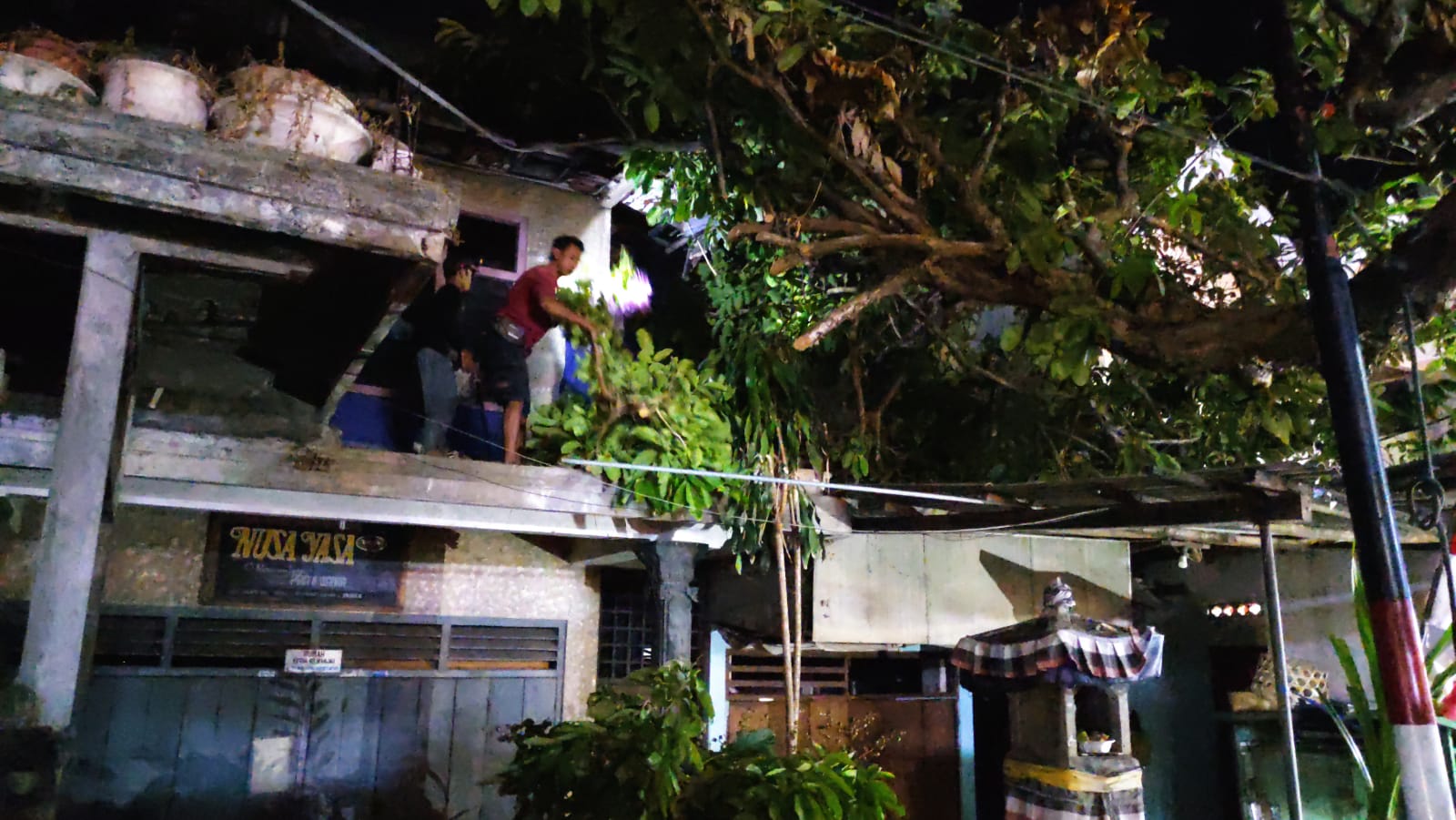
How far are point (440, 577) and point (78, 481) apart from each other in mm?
4738

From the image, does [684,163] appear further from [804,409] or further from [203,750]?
[203,750]

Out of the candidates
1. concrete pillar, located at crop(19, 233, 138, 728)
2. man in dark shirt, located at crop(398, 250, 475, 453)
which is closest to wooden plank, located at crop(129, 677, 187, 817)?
man in dark shirt, located at crop(398, 250, 475, 453)

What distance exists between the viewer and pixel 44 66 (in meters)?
3.49

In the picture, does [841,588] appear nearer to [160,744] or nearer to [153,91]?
[160,744]

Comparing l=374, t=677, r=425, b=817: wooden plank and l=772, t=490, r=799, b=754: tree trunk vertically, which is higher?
l=772, t=490, r=799, b=754: tree trunk

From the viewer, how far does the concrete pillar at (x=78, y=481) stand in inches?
122

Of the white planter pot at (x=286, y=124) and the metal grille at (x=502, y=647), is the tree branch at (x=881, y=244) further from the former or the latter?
the metal grille at (x=502, y=647)

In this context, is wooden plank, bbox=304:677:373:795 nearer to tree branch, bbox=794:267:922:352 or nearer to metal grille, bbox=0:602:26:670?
metal grille, bbox=0:602:26:670

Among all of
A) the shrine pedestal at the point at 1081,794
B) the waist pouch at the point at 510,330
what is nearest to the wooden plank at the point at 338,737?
the waist pouch at the point at 510,330

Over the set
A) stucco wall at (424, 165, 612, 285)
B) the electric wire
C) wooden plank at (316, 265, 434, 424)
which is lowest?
wooden plank at (316, 265, 434, 424)

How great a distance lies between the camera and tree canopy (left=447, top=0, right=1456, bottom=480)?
4.08m

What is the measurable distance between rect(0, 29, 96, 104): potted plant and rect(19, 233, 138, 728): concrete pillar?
60 cm

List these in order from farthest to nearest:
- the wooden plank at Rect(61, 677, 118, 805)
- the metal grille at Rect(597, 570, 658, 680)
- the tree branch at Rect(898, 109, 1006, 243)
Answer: the metal grille at Rect(597, 570, 658, 680) → the wooden plank at Rect(61, 677, 118, 805) → the tree branch at Rect(898, 109, 1006, 243)

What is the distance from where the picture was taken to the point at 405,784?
7.32 metres
